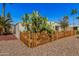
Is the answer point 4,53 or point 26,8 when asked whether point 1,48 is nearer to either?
point 4,53

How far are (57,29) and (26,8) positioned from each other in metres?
0.99

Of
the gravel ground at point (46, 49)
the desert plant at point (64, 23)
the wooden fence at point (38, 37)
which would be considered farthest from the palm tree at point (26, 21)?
the desert plant at point (64, 23)

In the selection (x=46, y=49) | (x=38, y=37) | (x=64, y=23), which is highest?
(x=64, y=23)

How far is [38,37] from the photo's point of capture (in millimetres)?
13922

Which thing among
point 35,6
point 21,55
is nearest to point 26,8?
point 35,6

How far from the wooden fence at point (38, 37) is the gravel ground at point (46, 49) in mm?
106

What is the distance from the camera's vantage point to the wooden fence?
45.5ft

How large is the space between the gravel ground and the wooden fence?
0.35 ft

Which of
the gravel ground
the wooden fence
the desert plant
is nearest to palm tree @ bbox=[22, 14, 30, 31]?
the wooden fence

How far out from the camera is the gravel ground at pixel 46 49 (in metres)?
13.7

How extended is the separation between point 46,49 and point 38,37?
392 millimetres

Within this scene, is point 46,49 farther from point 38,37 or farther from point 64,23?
point 64,23

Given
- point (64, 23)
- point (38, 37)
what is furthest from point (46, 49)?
point (64, 23)

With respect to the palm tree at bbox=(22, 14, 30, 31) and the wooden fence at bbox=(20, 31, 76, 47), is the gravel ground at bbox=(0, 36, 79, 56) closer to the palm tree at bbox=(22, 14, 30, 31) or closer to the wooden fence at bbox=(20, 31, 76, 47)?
the wooden fence at bbox=(20, 31, 76, 47)
